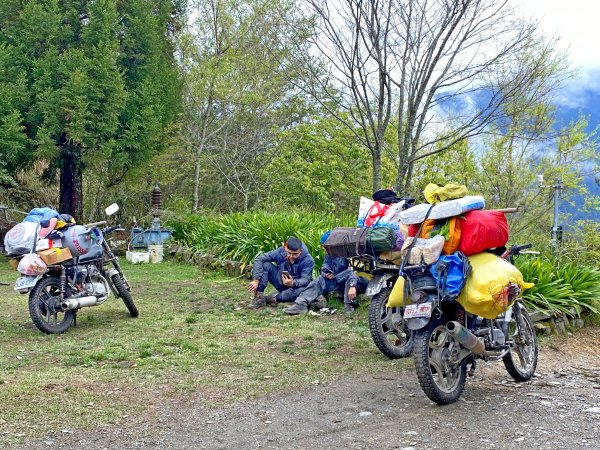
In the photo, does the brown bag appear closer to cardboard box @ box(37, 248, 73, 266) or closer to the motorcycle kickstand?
the motorcycle kickstand

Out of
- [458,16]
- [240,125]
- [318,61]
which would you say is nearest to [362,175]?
[240,125]

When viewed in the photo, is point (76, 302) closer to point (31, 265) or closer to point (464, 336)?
point (31, 265)

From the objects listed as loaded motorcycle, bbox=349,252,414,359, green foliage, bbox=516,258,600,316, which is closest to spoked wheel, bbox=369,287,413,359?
loaded motorcycle, bbox=349,252,414,359

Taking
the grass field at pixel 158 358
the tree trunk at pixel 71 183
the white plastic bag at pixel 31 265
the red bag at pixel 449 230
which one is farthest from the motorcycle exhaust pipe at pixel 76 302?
the tree trunk at pixel 71 183

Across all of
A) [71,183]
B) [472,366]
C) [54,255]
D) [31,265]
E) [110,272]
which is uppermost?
[71,183]

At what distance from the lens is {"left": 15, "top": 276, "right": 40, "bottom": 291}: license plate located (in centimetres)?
753

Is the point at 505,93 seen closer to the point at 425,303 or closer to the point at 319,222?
the point at 319,222

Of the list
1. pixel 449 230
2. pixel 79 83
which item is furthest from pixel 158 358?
pixel 79 83

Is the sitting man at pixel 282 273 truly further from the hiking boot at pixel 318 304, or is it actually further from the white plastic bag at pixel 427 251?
the white plastic bag at pixel 427 251

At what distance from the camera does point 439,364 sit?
497 cm

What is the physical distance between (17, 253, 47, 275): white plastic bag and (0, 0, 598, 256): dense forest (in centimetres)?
558

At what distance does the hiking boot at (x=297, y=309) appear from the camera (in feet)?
28.7

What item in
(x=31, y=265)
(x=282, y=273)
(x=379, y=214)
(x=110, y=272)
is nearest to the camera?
(x=379, y=214)

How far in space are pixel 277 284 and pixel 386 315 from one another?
2.90 m
